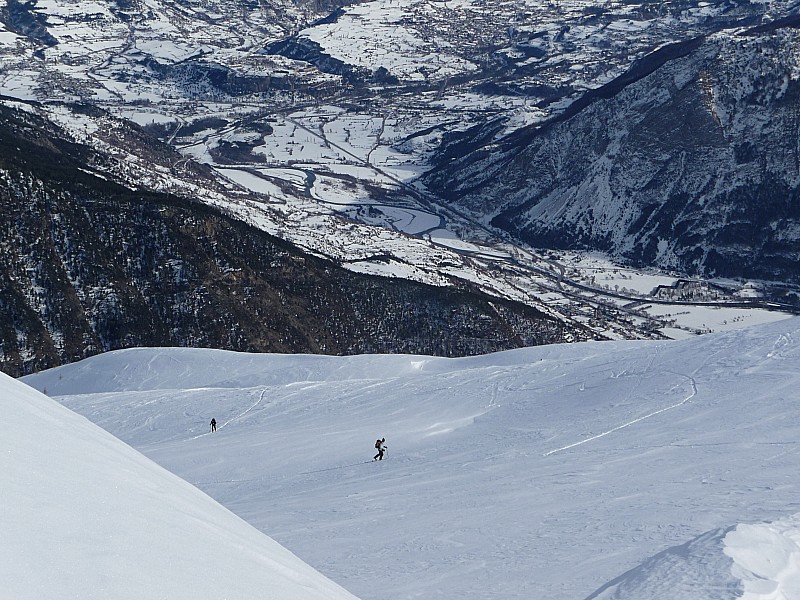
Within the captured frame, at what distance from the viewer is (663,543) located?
1875cm

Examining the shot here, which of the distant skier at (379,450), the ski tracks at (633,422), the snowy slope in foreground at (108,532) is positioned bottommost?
the distant skier at (379,450)

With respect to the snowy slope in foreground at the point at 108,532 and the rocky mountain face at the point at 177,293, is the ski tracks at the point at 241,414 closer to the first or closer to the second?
the snowy slope in foreground at the point at 108,532

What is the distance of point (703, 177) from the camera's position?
Answer: 176125 mm

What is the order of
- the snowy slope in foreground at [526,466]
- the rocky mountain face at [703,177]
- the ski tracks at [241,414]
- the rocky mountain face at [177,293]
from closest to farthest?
the snowy slope in foreground at [526,466], the ski tracks at [241,414], the rocky mountain face at [177,293], the rocky mountain face at [703,177]

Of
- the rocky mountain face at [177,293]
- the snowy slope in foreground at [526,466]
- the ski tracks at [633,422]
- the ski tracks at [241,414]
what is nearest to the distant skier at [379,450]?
the snowy slope in foreground at [526,466]

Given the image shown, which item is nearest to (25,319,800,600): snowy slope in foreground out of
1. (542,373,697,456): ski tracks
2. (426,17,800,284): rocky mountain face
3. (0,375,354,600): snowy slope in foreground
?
(542,373,697,456): ski tracks

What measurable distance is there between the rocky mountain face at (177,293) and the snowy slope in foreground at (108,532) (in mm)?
80914

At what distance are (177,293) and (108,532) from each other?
309 feet

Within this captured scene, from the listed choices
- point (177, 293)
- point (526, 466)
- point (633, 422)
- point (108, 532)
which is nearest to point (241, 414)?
point (526, 466)

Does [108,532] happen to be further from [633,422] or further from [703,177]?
[703,177]

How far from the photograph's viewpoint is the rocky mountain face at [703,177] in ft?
541

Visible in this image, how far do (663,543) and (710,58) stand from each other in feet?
621

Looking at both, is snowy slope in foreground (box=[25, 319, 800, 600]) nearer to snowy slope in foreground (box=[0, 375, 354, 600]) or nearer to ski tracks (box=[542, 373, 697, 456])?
ski tracks (box=[542, 373, 697, 456])

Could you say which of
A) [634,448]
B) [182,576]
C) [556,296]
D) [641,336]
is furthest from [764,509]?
[556,296]
